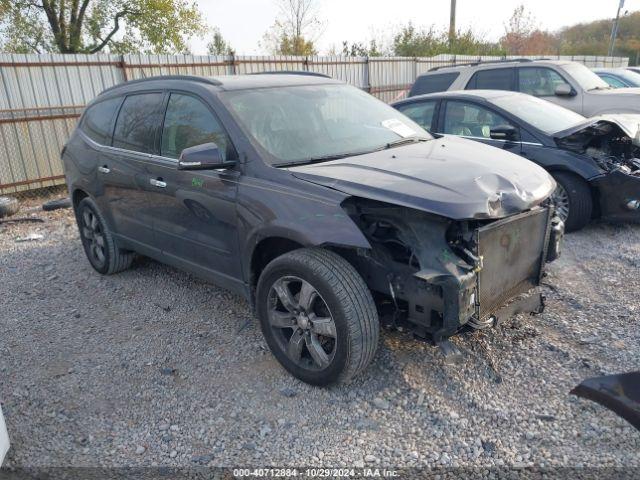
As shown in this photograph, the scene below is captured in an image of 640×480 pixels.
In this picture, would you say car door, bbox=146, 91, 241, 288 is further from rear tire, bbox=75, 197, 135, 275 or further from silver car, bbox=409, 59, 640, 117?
silver car, bbox=409, 59, 640, 117

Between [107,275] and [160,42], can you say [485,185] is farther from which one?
[160,42]

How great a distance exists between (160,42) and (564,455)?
2267 cm

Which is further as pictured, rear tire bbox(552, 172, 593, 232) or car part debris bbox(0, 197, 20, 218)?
car part debris bbox(0, 197, 20, 218)

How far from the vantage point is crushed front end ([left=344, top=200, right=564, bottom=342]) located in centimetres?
279

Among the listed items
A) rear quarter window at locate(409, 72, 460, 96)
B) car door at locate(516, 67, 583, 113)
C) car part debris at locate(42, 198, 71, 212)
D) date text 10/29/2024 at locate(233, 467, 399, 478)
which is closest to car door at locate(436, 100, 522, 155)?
rear quarter window at locate(409, 72, 460, 96)

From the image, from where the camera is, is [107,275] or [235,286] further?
[107,275]

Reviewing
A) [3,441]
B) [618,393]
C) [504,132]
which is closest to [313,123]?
[618,393]

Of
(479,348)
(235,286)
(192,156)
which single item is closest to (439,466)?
(479,348)

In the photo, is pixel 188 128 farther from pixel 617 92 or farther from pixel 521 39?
pixel 521 39

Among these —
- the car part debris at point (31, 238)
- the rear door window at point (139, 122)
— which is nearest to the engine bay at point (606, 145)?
the rear door window at point (139, 122)

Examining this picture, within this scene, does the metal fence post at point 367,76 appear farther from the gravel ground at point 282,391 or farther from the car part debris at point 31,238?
the gravel ground at point 282,391

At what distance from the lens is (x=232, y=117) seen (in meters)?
3.59

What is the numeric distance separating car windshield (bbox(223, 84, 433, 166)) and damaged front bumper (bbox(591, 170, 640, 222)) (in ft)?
7.63

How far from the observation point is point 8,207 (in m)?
7.88
